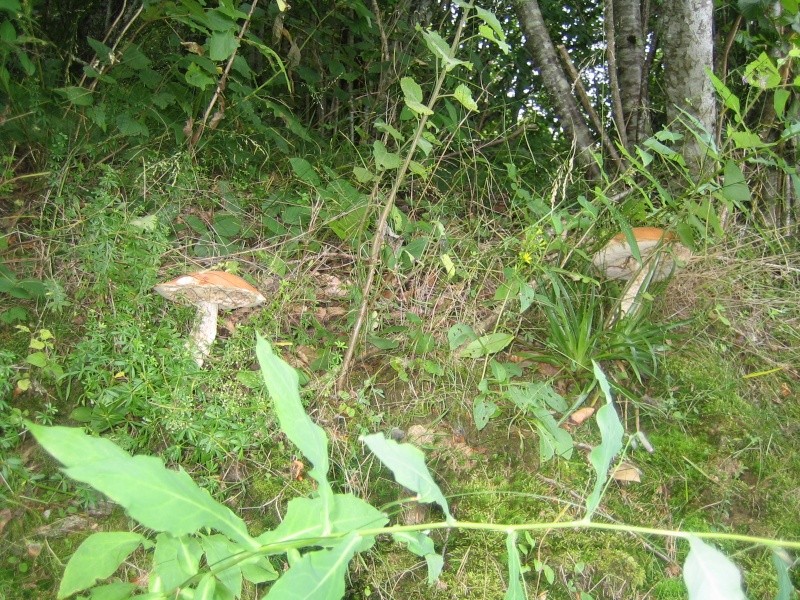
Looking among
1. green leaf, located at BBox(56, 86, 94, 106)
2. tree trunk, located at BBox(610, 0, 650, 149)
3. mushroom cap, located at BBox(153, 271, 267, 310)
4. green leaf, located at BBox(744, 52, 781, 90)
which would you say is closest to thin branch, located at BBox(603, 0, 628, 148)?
tree trunk, located at BBox(610, 0, 650, 149)

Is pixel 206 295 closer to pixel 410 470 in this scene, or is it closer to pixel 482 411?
pixel 482 411

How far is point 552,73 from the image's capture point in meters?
3.62

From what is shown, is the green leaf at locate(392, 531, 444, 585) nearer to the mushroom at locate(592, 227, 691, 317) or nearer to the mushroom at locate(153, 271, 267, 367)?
the mushroom at locate(153, 271, 267, 367)

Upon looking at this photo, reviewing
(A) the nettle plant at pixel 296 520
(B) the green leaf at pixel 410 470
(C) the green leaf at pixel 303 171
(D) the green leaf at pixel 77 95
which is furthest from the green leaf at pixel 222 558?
(D) the green leaf at pixel 77 95

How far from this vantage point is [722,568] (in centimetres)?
74

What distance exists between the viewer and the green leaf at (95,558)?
1147mm

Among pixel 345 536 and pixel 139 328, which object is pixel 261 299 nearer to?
pixel 139 328

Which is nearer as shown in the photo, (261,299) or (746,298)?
(261,299)

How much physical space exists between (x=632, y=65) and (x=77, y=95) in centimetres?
324

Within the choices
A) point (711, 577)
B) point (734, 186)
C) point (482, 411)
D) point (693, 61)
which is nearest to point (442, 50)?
point (734, 186)

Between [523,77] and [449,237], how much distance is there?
7.42ft

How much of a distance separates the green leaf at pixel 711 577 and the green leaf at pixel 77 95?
3071 mm

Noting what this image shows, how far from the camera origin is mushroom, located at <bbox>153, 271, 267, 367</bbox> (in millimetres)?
2230

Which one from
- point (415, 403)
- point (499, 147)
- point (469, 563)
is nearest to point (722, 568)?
point (469, 563)
